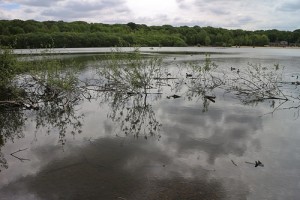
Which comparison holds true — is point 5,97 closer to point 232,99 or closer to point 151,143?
point 151,143

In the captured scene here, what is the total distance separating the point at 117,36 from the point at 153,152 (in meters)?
109

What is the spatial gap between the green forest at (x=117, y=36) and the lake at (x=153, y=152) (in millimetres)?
45624

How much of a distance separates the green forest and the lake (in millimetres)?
45624

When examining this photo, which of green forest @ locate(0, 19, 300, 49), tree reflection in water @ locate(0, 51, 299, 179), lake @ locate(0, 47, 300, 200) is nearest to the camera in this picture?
lake @ locate(0, 47, 300, 200)

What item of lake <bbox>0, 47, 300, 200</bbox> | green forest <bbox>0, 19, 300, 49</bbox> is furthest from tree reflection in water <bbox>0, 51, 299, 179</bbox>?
green forest <bbox>0, 19, 300, 49</bbox>

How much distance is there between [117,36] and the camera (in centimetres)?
11994

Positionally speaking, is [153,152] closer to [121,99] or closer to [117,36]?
[121,99]

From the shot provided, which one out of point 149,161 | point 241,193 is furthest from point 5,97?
point 241,193

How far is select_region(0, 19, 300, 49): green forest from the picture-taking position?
308 feet

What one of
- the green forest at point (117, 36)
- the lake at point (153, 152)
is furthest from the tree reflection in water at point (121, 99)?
the green forest at point (117, 36)

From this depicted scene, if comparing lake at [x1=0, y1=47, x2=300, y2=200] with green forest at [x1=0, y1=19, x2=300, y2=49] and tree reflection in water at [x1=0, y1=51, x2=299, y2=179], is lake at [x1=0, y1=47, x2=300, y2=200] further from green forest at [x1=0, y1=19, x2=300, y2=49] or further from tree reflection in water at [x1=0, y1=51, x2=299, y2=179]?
green forest at [x1=0, y1=19, x2=300, y2=49]

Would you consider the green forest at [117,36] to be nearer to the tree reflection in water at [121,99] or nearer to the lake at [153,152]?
the tree reflection in water at [121,99]

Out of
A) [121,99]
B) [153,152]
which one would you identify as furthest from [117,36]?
[153,152]

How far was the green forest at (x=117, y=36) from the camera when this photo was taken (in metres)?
93.8
